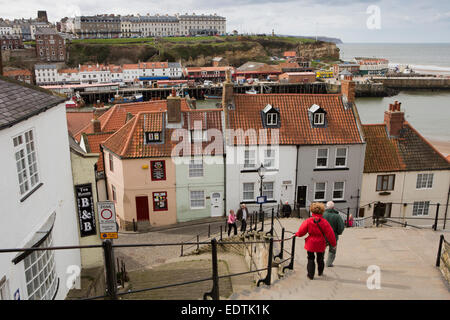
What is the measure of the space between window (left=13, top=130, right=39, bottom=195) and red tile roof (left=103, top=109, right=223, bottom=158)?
35.5ft

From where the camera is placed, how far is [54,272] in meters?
9.61

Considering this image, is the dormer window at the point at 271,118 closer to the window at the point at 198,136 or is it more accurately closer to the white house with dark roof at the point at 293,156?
the white house with dark roof at the point at 293,156

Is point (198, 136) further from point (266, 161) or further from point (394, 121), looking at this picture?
point (394, 121)

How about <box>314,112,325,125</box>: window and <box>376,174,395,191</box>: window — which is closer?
<box>376,174,395,191</box>: window

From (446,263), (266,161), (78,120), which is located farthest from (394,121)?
(78,120)

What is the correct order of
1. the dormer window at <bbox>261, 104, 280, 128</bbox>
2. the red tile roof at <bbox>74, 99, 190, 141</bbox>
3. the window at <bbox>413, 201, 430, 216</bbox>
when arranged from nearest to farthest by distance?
the dormer window at <bbox>261, 104, 280, 128</bbox> < the window at <bbox>413, 201, 430, 216</bbox> < the red tile roof at <bbox>74, 99, 190, 141</bbox>

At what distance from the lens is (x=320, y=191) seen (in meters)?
21.3

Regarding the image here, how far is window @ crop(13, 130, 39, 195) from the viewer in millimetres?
8086

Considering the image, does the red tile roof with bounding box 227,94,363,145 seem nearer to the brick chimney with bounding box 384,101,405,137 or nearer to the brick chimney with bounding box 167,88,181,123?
the brick chimney with bounding box 384,101,405,137

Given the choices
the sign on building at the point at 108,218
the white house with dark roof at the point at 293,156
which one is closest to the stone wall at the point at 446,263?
the sign on building at the point at 108,218

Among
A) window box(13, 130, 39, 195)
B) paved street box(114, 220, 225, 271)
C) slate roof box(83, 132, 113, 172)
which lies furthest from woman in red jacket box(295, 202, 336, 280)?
slate roof box(83, 132, 113, 172)

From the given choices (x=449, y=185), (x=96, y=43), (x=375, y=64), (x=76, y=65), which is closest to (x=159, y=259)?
(x=449, y=185)

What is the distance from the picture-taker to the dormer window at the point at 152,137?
2048cm

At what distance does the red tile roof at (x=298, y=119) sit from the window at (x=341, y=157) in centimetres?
53
